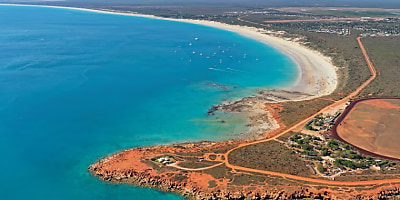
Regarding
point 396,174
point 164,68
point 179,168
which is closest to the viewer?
point 396,174

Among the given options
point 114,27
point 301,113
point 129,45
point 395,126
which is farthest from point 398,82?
point 114,27

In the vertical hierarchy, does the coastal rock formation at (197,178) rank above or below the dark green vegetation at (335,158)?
below

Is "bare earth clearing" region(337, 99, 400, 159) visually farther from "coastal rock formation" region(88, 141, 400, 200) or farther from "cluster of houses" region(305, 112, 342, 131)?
"coastal rock formation" region(88, 141, 400, 200)

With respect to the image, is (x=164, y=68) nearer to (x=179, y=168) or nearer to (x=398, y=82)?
(x=179, y=168)

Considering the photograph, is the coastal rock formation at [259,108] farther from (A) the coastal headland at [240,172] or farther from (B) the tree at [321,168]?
(B) the tree at [321,168]

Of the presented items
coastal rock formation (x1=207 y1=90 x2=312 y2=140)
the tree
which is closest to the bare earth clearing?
the tree

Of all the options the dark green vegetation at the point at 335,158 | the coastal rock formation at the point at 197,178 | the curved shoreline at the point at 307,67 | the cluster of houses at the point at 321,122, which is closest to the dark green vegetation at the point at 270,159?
the dark green vegetation at the point at 335,158
